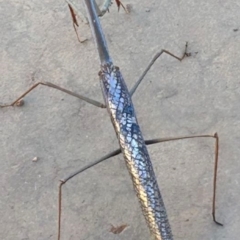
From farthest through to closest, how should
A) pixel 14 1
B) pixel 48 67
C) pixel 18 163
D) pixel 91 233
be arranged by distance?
pixel 14 1
pixel 48 67
pixel 18 163
pixel 91 233

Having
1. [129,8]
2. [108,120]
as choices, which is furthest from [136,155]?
[129,8]

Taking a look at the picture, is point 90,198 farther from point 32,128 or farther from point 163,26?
point 163,26

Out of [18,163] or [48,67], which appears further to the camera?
[48,67]

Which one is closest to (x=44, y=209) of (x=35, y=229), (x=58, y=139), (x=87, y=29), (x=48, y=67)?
(x=35, y=229)

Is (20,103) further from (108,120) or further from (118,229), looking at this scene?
(118,229)

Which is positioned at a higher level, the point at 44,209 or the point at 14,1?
the point at 14,1

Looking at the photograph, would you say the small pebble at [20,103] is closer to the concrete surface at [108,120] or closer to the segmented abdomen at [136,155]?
the concrete surface at [108,120]

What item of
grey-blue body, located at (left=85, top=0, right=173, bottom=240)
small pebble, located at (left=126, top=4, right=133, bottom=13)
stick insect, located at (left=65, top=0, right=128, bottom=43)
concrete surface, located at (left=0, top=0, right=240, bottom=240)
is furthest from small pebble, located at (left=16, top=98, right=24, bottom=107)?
small pebble, located at (left=126, top=4, right=133, bottom=13)

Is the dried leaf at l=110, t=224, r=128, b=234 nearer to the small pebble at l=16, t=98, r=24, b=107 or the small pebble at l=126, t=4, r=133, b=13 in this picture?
the small pebble at l=16, t=98, r=24, b=107
